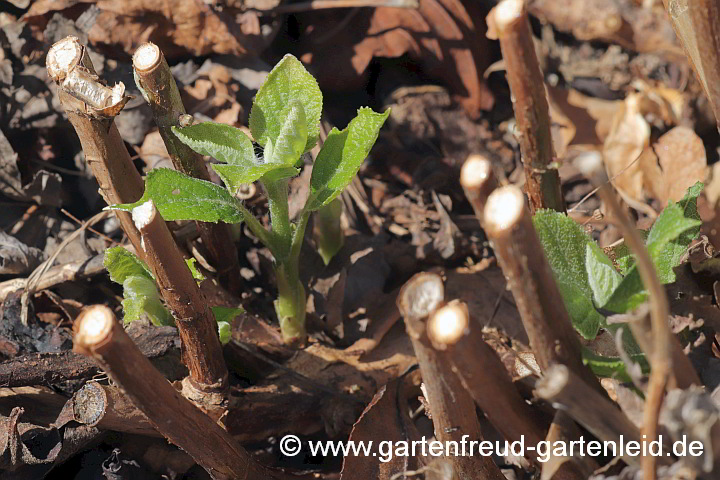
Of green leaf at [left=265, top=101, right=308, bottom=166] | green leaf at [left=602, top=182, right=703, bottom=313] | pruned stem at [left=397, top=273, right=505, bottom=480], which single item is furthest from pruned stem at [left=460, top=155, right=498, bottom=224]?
green leaf at [left=265, top=101, right=308, bottom=166]

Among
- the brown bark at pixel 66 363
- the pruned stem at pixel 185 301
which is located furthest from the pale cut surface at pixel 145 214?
the brown bark at pixel 66 363

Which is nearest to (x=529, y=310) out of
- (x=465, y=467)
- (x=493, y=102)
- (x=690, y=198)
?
(x=465, y=467)

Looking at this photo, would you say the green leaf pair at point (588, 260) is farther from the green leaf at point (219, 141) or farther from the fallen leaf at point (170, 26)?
the fallen leaf at point (170, 26)

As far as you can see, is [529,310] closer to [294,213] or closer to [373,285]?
[373,285]

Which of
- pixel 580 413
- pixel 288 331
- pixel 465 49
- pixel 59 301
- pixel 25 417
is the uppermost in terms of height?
pixel 465 49

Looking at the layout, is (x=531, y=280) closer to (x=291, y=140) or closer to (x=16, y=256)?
(x=291, y=140)

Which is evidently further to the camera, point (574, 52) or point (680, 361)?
point (574, 52)

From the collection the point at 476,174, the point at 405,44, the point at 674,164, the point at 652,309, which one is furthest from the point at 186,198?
the point at 674,164
